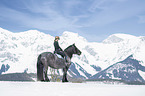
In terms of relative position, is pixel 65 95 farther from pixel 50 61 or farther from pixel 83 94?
pixel 50 61

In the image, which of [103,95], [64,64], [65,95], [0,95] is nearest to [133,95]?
[103,95]

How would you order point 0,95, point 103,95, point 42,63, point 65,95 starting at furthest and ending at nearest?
point 42,63 → point 103,95 → point 65,95 → point 0,95

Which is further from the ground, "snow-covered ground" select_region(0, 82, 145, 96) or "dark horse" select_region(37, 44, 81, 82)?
"dark horse" select_region(37, 44, 81, 82)

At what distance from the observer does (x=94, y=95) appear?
19719 millimetres

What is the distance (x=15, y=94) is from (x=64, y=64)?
1681 cm

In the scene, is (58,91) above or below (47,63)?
below

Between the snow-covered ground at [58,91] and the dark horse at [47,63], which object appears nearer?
the snow-covered ground at [58,91]

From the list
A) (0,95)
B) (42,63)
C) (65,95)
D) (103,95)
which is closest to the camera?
(0,95)

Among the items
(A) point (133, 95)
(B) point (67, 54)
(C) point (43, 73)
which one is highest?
(B) point (67, 54)

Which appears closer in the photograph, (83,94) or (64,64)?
(83,94)

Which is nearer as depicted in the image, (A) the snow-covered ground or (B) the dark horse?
(A) the snow-covered ground

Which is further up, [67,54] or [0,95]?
[67,54]

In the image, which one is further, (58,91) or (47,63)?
(47,63)

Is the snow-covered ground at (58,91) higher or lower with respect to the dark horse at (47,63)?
lower
